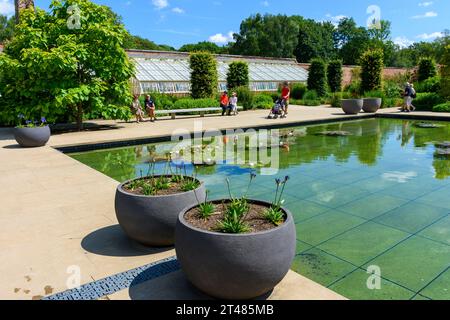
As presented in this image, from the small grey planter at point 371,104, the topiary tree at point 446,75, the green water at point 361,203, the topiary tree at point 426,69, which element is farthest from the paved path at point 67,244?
the topiary tree at point 426,69

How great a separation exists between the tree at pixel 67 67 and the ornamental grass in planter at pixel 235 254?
1130cm

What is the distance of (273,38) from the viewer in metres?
70.6

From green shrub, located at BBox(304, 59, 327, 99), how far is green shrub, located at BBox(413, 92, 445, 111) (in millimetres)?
9108

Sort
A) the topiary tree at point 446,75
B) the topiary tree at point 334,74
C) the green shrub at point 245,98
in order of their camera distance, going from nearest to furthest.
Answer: the topiary tree at point 446,75, the green shrub at point 245,98, the topiary tree at point 334,74

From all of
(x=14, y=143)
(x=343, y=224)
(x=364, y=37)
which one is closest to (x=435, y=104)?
(x=343, y=224)

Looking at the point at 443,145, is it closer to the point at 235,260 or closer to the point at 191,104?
the point at 235,260

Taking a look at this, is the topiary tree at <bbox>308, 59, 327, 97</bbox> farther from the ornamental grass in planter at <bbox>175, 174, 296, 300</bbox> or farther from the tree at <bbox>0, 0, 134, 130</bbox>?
the ornamental grass in planter at <bbox>175, 174, 296, 300</bbox>

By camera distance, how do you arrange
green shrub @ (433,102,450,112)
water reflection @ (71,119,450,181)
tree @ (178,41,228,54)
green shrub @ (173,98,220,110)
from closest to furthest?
water reflection @ (71,119,450,181), green shrub @ (433,102,450,112), green shrub @ (173,98,220,110), tree @ (178,41,228,54)

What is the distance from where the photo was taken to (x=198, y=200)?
3.86 m

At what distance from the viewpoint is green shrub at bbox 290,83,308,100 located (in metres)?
31.0

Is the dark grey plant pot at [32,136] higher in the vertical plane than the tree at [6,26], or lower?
lower

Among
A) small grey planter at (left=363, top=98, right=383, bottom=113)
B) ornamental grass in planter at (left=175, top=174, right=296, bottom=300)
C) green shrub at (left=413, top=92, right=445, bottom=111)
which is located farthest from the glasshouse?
ornamental grass in planter at (left=175, top=174, right=296, bottom=300)

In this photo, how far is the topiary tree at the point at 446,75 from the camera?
63.2ft

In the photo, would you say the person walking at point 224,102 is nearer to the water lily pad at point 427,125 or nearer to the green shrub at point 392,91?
the water lily pad at point 427,125
